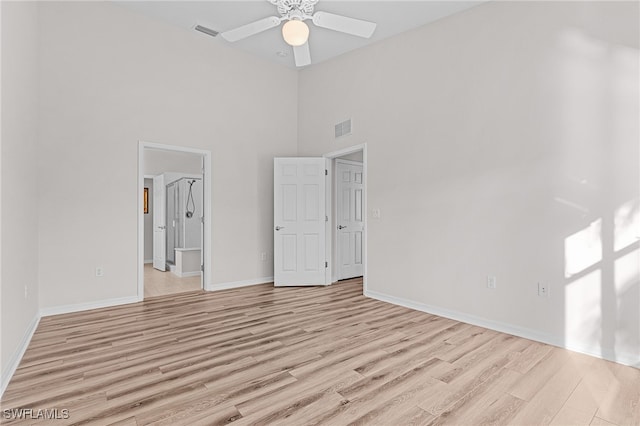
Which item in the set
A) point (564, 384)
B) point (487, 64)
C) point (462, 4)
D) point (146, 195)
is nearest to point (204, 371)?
point (564, 384)

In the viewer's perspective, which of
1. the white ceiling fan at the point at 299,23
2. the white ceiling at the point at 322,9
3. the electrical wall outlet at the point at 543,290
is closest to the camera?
the white ceiling fan at the point at 299,23

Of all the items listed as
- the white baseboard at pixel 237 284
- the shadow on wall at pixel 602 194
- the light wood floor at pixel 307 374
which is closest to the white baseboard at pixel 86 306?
the light wood floor at pixel 307 374

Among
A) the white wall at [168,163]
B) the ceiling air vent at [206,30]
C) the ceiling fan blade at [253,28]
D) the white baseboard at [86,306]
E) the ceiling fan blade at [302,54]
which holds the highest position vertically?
the ceiling air vent at [206,30]

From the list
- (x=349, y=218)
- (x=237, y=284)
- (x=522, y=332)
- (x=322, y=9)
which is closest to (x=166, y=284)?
(x=237, y=284)

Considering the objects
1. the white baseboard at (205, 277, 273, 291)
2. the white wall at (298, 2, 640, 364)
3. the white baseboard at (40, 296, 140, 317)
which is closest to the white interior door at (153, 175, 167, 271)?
the white baseboard at (205, 277, 273, 291)

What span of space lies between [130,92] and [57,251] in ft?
6.85

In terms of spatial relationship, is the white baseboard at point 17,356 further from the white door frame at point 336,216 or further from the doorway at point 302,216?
the white door frame at point 336,216

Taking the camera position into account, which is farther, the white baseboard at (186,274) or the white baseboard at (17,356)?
the white baseboard at (186,274)

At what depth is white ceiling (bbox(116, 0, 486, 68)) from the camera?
3939 mm

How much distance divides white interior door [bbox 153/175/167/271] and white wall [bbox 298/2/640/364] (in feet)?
15.3

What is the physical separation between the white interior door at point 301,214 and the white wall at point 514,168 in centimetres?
99

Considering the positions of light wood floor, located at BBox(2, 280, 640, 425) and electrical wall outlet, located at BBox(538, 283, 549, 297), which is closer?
light wood floor, located at BBox(2, 280, 640, 425)

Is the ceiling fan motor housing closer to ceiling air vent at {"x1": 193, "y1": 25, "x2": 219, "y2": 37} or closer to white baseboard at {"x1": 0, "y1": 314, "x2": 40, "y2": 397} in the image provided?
ceiling air vent at {"x1": 193, "y1": 25, "x2": 219, "y2": 37}

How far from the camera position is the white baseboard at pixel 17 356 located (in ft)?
7.30
